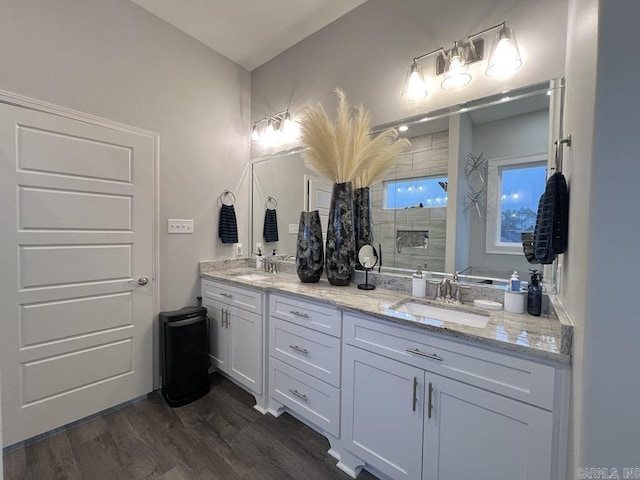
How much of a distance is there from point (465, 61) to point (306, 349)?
195cm

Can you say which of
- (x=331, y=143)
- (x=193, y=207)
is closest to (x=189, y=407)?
(x=193, y=207)

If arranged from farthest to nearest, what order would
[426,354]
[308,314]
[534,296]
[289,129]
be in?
[289,129] < [308,314] < [534,296] < [426,354]

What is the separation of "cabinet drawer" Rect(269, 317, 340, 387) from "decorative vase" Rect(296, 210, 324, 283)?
1.34 ft

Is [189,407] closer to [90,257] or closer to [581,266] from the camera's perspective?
[90,257]

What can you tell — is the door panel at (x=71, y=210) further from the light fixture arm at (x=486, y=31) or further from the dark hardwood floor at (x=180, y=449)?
the light fixture arm at (x=486, y=31)

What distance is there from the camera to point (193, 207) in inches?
93.2

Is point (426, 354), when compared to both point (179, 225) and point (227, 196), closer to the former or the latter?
point (179, 225)

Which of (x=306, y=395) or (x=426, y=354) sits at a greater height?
(x=426, y=354)

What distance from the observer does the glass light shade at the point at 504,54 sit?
1.36 metres

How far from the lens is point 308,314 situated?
1.61 meters

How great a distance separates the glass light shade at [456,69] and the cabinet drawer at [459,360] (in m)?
1.44

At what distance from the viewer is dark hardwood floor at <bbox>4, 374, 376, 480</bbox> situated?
4.59 ft

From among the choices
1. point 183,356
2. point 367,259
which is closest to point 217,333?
point 183,356

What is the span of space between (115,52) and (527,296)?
3.06m
